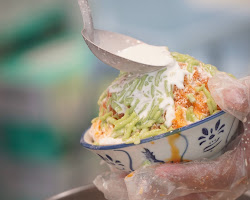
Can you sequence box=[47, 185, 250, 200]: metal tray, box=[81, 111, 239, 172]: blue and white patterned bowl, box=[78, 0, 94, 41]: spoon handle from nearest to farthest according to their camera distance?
box=[81, 111, 239, 172]: blue and white patterned bowl
box=[78, 0, 94, 41]: spoon handle
box=[47, 185, 250, 200]: metal tray

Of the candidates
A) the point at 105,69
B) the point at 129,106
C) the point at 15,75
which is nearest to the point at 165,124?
the point at 129,106

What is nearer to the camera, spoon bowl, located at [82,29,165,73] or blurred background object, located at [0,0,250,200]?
spoon bowl, located at [82,29,165,73]

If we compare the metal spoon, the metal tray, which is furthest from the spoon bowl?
the metal tray

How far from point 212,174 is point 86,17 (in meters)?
0.45

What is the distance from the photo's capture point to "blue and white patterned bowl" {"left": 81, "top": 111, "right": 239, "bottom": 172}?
0.62m

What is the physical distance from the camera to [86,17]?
0.77m

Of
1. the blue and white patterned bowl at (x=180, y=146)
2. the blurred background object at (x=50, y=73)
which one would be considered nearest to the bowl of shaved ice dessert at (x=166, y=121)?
the blue and white patterned bowl at (x=180, y=146)

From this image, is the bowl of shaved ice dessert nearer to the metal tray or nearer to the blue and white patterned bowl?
the blue and white patterned bowl

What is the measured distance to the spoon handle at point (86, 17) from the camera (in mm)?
742

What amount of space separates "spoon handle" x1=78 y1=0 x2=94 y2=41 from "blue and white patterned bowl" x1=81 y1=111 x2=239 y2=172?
0.27m

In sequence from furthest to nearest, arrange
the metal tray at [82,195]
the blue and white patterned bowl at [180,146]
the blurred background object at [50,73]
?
the blurred background object at [50,73], the metal tray at [82,195], the blue and white patterned bowl at [180,146]

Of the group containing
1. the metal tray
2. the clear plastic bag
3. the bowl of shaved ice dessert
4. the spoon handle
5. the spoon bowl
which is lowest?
the metal tray

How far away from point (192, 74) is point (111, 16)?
1134 mm

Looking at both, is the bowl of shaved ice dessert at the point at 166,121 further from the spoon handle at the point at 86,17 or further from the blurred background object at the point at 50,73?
the blurred background object at the point at 50,73
